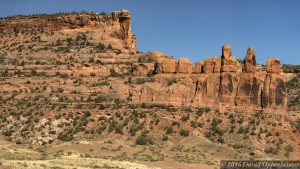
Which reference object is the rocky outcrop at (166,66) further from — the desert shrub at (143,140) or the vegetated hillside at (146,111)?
the desert shrub at (143,140)

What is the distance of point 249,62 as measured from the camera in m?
59.8

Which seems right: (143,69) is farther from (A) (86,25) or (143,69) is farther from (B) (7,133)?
(A) (86,25)

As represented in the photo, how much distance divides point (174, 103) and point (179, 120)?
2890mm

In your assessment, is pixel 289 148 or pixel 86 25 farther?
pixel 86 25

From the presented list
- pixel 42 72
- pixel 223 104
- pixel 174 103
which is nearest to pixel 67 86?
pixel 42 72

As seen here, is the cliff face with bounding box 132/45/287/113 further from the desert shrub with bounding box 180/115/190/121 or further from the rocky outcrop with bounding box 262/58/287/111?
the desert shrub with bounding box 180/115/190/121

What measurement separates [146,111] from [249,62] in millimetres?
11253

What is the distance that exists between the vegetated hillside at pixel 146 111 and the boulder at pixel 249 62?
99mm

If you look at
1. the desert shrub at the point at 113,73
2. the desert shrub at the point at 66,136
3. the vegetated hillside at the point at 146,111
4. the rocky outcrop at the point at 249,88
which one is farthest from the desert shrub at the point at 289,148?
the desert shrub at the point at 113,73

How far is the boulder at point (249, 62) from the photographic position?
59.4 meters

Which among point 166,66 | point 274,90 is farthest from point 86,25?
point 274,90

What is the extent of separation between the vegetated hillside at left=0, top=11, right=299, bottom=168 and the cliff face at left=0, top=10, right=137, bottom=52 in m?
6.74

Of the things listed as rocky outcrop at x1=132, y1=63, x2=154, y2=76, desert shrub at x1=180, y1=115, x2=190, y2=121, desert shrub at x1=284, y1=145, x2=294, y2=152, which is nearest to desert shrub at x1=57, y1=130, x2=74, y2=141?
desert shrub at x1=180, y1=115, x2=190, y2=121

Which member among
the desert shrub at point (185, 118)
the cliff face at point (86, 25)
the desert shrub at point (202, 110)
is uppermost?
the cliff face at point (86, 25)
